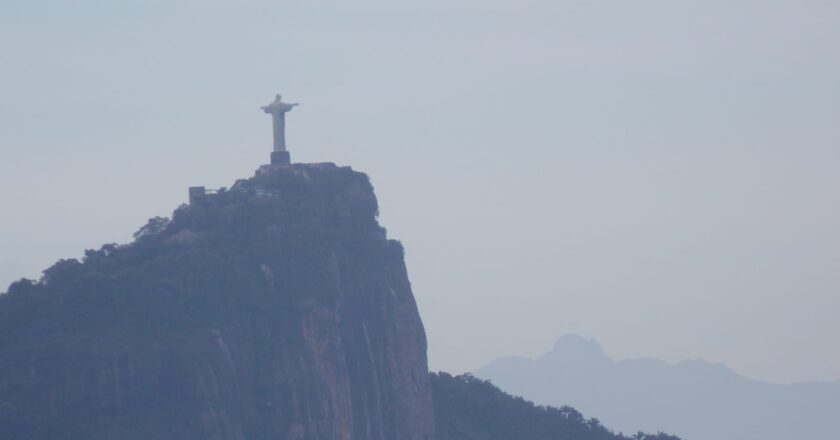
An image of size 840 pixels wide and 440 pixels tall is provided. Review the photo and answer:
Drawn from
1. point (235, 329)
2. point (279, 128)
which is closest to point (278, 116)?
point (279, 128)

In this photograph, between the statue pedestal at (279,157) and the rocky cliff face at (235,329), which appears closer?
the rocky cliff face at (235,329)

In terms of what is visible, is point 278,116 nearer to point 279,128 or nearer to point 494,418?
point 279,128

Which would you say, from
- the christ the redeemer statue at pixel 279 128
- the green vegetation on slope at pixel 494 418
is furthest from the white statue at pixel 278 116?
the green vegetation on slope at pixel 494 418

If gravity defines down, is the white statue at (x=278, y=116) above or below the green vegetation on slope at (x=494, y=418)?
above

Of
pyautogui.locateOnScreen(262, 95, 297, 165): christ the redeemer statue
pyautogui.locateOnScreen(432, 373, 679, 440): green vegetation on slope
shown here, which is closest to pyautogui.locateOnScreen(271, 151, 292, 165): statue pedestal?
pyautogui.locateOnScreen(262, 95, 297, 165): christ the redeemer statue

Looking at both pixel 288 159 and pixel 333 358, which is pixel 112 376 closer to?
pixel 333 358

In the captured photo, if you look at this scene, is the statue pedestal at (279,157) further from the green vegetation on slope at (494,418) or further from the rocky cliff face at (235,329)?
the green vegetation on slope at (494,418)

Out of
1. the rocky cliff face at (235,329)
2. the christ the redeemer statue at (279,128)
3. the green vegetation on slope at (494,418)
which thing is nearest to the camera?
the rocky cliff face at (235,329)
